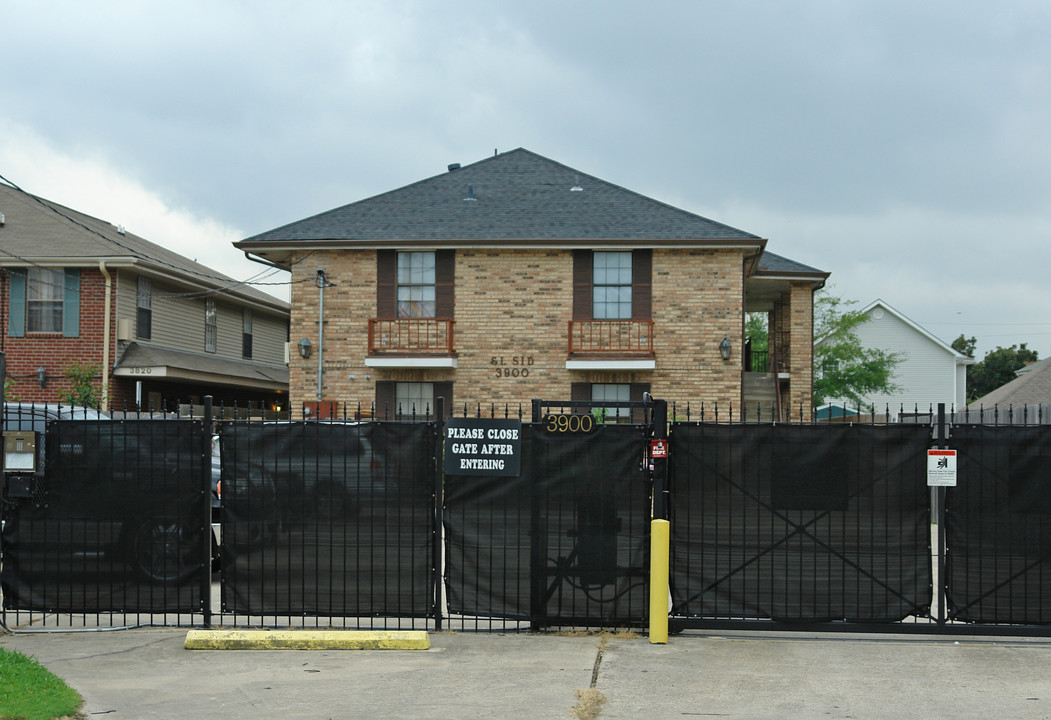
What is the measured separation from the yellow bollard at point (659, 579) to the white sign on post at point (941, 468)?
239 centimetres

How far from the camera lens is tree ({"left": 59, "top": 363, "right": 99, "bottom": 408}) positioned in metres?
27.1

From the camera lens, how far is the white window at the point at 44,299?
27938 millimetres

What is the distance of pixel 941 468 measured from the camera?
9367 millimetres

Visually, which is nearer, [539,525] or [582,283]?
[539,525]

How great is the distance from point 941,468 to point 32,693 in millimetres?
7447

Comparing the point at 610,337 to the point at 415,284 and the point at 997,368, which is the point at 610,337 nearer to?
the point at 415,284

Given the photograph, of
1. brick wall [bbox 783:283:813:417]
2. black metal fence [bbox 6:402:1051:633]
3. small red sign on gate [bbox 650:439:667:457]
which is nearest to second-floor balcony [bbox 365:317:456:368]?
brick wall [bbox 783:283:813:417]

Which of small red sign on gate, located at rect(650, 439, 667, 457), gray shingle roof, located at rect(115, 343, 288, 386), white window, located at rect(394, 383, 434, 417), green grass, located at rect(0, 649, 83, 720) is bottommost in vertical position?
green grass, located at rect(0, 649, 83, 720)

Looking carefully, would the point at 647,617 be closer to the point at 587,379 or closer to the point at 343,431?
the point at 343,431

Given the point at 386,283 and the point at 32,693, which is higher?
the point at 386,283

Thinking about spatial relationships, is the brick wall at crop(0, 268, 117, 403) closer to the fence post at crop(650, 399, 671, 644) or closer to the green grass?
the green grass

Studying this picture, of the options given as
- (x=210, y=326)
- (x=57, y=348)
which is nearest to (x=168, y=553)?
(x=57, y=348)

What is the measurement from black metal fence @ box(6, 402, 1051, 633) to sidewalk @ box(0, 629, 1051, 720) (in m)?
0.35

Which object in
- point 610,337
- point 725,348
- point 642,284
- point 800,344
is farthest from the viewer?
point 800,344
